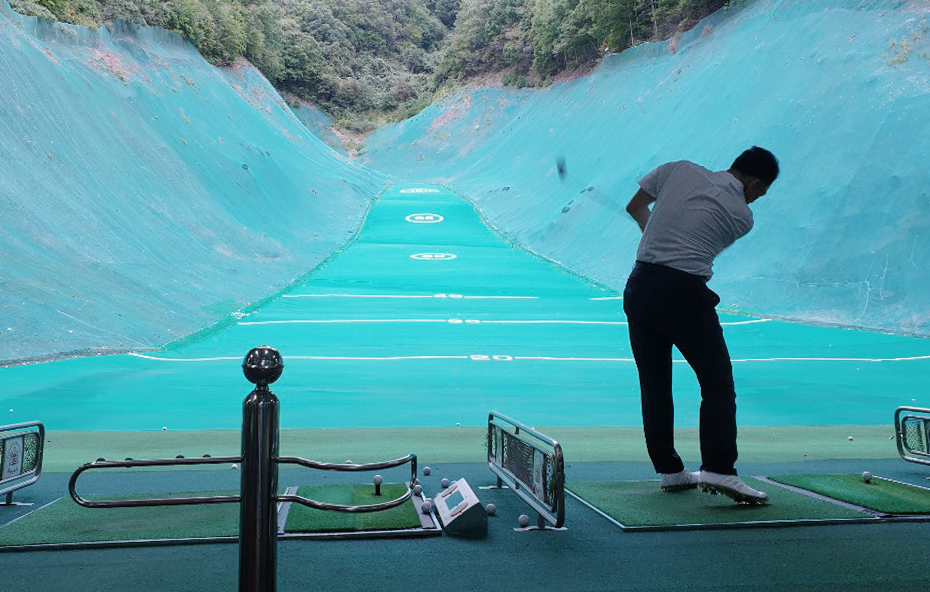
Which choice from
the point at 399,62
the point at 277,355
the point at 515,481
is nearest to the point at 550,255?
the point at 515,481

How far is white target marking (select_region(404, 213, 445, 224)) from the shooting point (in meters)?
22.2

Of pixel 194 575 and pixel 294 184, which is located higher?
pixel 294 184

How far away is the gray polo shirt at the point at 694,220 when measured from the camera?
3117 mm

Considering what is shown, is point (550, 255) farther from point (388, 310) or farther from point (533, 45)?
point (533, 45)

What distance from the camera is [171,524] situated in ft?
9.75

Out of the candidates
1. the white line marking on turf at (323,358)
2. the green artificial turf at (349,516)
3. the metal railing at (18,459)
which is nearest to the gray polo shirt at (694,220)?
the green artificial turf at (349,516)

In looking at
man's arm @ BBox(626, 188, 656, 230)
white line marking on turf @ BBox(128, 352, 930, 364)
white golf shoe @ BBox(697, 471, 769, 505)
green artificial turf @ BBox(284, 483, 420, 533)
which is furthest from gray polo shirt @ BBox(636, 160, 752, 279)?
white line marking on turf @ BBox(128, 352, 930, 364)

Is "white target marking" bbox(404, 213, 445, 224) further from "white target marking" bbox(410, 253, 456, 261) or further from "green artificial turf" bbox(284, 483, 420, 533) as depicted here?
"green artificial turf" bbox(284, 483, 420, 533)

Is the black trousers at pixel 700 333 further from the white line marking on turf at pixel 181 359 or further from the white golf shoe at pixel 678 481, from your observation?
the white line marking on turf at pixel 181 359

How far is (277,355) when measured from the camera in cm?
181

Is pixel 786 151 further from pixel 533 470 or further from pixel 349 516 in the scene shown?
pixel 349 516

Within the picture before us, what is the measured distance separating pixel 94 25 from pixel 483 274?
981 cm

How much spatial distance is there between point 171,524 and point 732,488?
6.57 feet

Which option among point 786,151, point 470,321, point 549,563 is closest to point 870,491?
point 549,563
